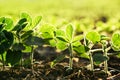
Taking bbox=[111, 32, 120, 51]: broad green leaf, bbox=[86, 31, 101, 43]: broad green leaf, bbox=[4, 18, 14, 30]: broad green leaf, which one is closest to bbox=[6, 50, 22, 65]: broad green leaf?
bbox=[4, 18, 14, 30]: broad green leaf

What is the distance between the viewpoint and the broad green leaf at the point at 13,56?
2039 mm

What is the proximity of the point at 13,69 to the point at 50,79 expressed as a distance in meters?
0.27

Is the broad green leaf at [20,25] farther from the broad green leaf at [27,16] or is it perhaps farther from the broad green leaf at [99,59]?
the broad green leaf at [99,59]

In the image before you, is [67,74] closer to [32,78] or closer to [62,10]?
[32,78]

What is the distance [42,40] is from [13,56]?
194 millimetres

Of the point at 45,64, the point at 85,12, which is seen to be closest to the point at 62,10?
the point at 85,12

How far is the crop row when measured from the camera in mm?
1973

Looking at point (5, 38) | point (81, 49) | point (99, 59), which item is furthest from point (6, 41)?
point (99, 59)

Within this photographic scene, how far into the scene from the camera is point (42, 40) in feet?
6.81

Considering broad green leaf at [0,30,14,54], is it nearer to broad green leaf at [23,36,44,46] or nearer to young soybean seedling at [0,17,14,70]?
young soybean seedling at [0,17,14,70]

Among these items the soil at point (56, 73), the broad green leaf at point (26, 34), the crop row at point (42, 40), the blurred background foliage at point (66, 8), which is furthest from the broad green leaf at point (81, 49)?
the blurred background foliage at point (66, 8)

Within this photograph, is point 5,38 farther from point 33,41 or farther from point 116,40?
point 116,40

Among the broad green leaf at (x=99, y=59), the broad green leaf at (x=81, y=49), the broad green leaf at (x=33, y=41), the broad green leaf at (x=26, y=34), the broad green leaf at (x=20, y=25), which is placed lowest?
the broad green leaf at (x=99, y=59)

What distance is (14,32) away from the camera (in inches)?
81.0
